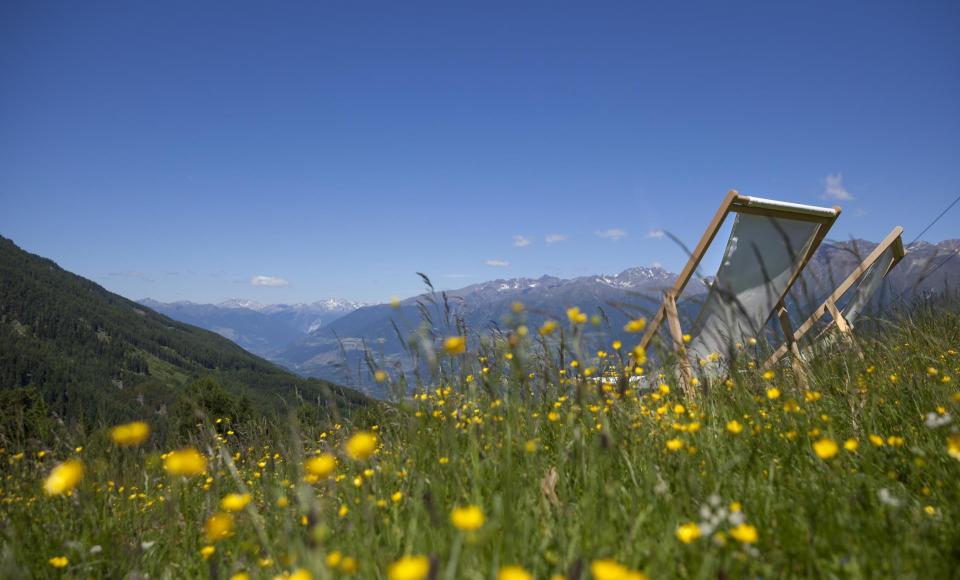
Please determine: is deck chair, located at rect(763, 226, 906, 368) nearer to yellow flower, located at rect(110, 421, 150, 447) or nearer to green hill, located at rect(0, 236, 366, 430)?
yellow flower, located at rect(110, 421, 150, 447)

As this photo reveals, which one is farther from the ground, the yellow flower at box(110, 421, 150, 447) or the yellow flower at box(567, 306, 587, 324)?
the yellow flower at box(567, 306, 587, 324)

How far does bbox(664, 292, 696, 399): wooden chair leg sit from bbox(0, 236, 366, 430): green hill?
9555cm

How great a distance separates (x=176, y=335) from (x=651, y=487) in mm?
197880

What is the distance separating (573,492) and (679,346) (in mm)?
959

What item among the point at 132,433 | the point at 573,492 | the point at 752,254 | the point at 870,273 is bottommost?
the point at 573,492

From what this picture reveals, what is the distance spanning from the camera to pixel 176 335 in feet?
560

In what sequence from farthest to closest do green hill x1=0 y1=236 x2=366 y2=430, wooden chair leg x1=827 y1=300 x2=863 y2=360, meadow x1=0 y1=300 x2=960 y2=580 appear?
green hill x1=0 y1=236 x2=366 y2=430
wooden chair leg x1=827 y1=300 x2=863 y2=360
meadow x1=0 y1=300 x2=960 y2=580

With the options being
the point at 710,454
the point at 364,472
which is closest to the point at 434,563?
the point at 364,472

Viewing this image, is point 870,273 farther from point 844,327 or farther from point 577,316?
point 577,316

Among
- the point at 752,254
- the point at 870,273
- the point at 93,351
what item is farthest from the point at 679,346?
the point at 93,351

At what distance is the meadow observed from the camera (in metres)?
1.20

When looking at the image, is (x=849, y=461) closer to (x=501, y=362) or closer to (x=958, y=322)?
(x=501, y=362)

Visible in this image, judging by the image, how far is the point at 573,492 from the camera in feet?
5.86

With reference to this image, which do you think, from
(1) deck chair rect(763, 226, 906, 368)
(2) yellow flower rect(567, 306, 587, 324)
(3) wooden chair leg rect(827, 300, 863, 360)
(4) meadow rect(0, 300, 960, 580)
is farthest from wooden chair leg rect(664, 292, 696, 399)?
(1) deck chair rect(763, 226, 906, 368)
